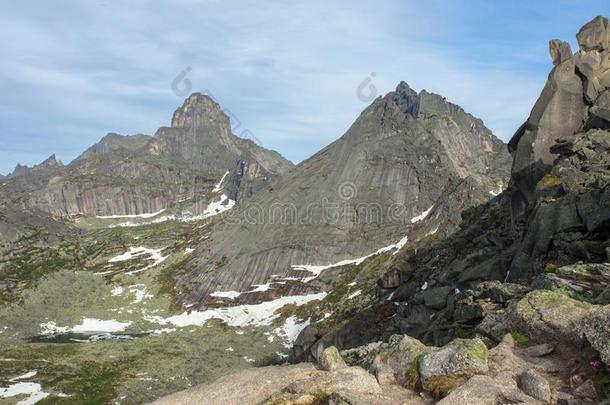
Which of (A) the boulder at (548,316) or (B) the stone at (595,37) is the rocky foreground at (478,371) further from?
(B) the stone at (595,37)

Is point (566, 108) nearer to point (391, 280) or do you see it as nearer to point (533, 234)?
point (533, 234)

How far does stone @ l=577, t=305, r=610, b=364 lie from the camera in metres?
11.6

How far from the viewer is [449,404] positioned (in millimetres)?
11625

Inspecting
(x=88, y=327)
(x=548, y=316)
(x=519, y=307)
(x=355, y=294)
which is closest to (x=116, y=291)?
(x=88, y=327)

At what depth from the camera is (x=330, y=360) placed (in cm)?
1484

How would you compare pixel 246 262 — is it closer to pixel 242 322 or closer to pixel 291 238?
pixel 291 238

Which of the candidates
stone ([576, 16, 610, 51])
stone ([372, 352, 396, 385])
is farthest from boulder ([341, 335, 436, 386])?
stone ([576, 16, 610, 51])

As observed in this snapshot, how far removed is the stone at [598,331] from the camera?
11554 millimetres

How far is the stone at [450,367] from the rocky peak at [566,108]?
101 ft

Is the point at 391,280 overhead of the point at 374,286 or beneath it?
overhead

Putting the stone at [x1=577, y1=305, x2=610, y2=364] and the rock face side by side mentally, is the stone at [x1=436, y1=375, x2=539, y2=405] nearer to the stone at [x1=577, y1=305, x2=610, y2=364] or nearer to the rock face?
the stone at [x1=577, y1=305, x2=610, y2=364]

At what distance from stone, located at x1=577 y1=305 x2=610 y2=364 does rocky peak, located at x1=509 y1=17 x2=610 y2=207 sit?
29.9 meters

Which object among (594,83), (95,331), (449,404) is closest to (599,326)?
(449,404)

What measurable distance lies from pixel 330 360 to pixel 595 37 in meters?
52.1
